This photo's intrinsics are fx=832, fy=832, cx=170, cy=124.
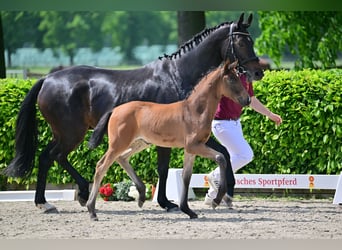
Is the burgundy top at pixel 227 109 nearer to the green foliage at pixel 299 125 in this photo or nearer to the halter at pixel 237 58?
the halter at pixel 237 58

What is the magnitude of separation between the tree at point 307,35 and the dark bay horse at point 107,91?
25.7 ft

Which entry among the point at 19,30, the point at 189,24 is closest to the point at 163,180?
the point at 189,24

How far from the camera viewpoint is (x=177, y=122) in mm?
7922

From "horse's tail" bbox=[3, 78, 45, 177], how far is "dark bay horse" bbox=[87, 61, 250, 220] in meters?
1.48

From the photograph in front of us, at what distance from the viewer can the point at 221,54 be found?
848 centimetres

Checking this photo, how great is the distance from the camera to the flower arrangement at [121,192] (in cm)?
983

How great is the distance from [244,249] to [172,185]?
10.9 feet

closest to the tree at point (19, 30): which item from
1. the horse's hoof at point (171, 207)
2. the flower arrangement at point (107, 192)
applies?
the flower arrangement at point (107, 192)

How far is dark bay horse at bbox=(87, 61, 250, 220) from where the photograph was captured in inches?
305

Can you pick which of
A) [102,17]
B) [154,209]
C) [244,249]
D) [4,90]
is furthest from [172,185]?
[102,17]

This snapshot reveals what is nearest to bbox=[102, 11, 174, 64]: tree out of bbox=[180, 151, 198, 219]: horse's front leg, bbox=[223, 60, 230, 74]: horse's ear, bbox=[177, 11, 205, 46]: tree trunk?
bbox=[177, 11, 205, 46]: tree trunk

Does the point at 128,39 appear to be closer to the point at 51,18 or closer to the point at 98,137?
the point at 51,18

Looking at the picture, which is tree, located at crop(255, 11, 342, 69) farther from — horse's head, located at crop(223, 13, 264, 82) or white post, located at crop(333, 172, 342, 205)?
horse's head, located at crop(223, 13, 264, 82)

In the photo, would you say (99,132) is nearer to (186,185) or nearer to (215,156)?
(186,185)
